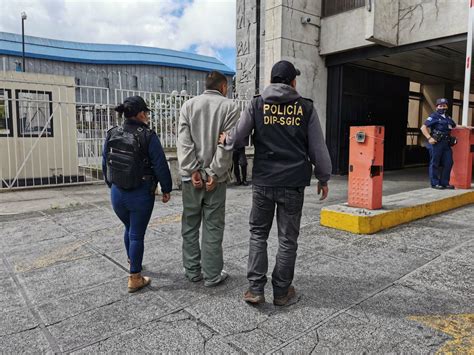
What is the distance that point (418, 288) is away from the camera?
127 inches

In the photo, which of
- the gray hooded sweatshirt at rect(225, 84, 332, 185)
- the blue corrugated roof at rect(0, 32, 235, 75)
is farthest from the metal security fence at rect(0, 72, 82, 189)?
the blue corrugated roof at rect(0, 32, 235, 75)

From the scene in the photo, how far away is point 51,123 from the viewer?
9.83 metres

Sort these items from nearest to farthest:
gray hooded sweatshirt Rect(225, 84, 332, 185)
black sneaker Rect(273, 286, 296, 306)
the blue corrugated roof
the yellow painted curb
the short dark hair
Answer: gray hooded sweatshirt Rect(225, 84, 332, 185) < black sneaker Rect(273, 286, 296, 306) < the short dark hair < the yellow painted curb < the blue corrugated roof

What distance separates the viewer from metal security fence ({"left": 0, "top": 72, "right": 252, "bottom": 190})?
9055 mm

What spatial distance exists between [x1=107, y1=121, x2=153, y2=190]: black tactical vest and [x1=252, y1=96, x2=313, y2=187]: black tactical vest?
0.99 metres

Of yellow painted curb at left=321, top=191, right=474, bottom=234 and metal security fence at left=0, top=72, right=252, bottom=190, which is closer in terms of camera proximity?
yellow painted curb at left=321, top=191, right=474, bottom=234

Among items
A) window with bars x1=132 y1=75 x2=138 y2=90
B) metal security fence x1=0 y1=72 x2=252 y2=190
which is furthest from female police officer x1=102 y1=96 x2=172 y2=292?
window with bars x1=132 y1=75 x2=138 y2=90

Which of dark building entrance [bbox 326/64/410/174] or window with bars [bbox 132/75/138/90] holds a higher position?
window with bars [bbox 132/75/138/90]

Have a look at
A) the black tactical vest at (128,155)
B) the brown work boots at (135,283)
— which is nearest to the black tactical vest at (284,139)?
the black tactical vest at (128,155)

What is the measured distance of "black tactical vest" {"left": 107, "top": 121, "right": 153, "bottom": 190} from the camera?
308 centimetres

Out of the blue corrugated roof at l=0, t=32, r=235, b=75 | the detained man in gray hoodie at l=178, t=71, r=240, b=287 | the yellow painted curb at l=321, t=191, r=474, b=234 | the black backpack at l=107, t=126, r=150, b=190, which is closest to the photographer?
the black backpack at l=107, t=126, r=150, b=190

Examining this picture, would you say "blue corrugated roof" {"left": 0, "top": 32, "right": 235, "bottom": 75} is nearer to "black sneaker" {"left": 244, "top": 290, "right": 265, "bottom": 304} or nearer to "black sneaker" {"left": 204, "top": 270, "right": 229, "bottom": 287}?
"black sneaker" {"left": 204, "top": 270, "right": 229, "bottom": 287}

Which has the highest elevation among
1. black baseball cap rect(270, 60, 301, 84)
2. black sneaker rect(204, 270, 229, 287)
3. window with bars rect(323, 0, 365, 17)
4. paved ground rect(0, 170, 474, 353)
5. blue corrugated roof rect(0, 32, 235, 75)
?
blue corrugated roof rect(0, 32, 235, 75)

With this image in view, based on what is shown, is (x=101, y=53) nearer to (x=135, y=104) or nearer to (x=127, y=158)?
(x=135, y=104)
